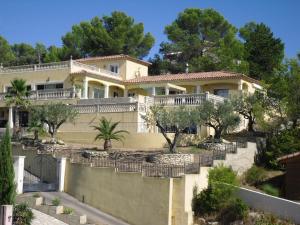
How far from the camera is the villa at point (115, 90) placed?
35.6m

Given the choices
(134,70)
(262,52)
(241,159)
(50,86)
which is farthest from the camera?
(262,52)

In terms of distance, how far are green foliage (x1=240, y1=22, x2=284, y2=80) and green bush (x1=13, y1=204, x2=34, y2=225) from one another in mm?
39770

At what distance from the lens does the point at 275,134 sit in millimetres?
31188

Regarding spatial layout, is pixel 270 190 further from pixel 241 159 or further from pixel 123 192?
pixel 123 192

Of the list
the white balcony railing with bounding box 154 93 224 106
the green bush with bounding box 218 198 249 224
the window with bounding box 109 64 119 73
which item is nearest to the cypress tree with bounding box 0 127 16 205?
the green bush with bounding box 218 198 249 224

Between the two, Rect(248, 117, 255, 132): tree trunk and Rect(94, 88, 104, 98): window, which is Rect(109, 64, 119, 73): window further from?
Rect(248, 117, 255, 132): tree trunk

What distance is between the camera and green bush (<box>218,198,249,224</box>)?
22.3 m

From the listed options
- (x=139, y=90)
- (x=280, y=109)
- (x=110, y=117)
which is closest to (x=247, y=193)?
(x=280, y=109)

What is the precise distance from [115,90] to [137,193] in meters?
28.6

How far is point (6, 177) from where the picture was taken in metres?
20.2

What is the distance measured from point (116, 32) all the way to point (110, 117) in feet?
92.1

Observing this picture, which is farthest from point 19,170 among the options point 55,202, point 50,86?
point 50,86

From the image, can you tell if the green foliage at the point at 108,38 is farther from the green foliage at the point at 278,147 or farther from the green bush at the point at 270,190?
the green bush at the point at 270,190

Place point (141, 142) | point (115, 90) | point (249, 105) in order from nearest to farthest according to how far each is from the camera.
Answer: point (141, 142) → point (249, 105) → point (115, 90)
